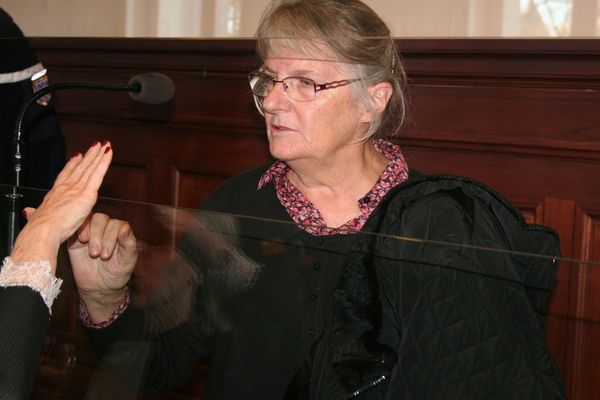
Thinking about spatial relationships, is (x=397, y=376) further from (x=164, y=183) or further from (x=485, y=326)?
(x=164, y=183)

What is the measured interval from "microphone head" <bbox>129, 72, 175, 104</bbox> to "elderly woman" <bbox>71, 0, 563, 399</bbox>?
33 cm

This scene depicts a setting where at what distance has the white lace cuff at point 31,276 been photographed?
0.99 meters

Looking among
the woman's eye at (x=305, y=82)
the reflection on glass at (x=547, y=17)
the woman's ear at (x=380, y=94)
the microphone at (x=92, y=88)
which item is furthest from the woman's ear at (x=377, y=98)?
the microphone at (x=92, y=88)

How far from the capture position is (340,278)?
1015 millimetres

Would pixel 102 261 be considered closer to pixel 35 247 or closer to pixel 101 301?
pixel 101 301

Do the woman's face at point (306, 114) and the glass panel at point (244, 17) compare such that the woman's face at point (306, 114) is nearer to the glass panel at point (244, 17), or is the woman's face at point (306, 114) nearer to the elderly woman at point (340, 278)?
the elderly woman at point (340, 278)

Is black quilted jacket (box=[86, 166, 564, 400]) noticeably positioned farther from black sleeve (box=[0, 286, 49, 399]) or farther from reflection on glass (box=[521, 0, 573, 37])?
reflection on glass (box=[521, 0, 573, 37])

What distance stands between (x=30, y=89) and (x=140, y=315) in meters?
0.95

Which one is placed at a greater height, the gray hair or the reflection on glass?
the reflection on glass

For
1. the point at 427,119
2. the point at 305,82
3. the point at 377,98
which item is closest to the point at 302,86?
the point at 305,82

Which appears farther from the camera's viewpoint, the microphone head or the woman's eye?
the microphone head

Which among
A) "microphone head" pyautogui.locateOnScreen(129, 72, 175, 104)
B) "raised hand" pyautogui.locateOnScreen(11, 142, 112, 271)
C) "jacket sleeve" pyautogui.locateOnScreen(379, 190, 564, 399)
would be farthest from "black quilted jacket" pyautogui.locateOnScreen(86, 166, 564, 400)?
"microphone head" pyautogui.locateOnScreen(129, 72, 175, 104)

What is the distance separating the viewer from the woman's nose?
139 centimetres

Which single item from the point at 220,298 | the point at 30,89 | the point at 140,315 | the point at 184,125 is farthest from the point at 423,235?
the point at 30,89
